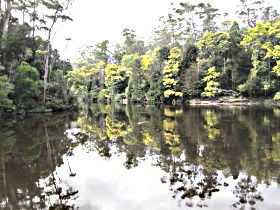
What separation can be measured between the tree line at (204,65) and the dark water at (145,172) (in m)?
21.3

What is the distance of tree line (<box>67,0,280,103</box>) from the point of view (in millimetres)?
28719

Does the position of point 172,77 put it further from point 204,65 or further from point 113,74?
point 113,74

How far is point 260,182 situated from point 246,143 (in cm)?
334

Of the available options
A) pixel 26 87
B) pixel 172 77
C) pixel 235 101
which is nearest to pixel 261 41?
pixel 235 101

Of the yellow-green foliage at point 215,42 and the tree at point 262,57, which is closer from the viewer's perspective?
the tree at point 262,57

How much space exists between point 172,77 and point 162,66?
338 cm

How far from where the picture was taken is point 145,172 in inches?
233

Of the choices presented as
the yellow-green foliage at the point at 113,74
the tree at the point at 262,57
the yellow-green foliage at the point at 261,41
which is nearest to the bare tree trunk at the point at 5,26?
the yellow-green foliage at the point at 113,74

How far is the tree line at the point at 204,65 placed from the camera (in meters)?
28.7

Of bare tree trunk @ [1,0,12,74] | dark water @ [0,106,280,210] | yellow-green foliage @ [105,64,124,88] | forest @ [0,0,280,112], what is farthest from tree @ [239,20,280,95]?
bare tree trunk @ [1,0,12,74]

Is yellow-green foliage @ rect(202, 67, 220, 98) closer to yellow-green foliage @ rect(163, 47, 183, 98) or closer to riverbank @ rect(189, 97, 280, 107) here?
riverbank @ rect(189, 97, 280, 107)

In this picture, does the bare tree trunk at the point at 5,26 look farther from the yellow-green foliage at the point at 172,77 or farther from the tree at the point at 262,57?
the tree at the point at 262,57

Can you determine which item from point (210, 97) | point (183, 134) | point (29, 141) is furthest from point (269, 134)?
point (210, 97)

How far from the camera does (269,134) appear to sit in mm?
9398
